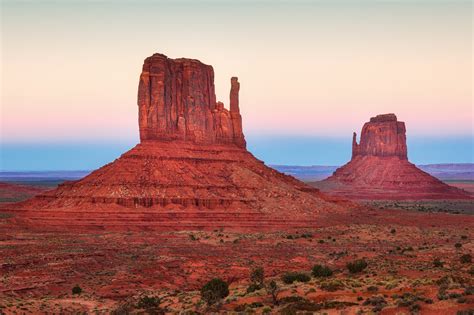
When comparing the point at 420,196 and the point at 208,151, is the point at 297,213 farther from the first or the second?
the point at 420,196

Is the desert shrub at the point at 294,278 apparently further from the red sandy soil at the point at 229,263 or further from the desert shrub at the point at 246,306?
the desert shrub at the point at 246,306

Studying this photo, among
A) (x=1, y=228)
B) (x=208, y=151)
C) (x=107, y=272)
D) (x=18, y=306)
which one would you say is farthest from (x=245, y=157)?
(x=18, y=306)

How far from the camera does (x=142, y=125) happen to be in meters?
98.6

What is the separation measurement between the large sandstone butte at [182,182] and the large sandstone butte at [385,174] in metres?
68.5

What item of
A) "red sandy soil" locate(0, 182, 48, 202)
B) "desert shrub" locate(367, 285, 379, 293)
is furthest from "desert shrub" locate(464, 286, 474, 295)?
"red sandy soil" locate(0, 182, 48, 202)

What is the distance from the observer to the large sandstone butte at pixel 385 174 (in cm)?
17288

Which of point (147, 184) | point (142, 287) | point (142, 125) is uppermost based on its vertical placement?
point (142, 125)

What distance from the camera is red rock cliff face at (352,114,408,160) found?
611 feet

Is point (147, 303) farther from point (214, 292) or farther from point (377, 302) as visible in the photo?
point (377, 302)

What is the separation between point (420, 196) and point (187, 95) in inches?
3404

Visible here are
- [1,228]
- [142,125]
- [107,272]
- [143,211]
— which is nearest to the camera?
[107,272]

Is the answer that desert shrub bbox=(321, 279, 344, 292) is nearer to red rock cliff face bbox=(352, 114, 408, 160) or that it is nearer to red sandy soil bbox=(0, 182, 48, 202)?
red sandy soil bbox=(0, 182, 48, 202)

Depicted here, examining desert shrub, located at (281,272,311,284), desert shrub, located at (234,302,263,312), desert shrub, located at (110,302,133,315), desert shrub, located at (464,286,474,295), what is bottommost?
desert shrub, located at (110,302,133,315)

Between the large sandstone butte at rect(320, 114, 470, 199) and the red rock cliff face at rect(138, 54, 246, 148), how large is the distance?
70.4m
